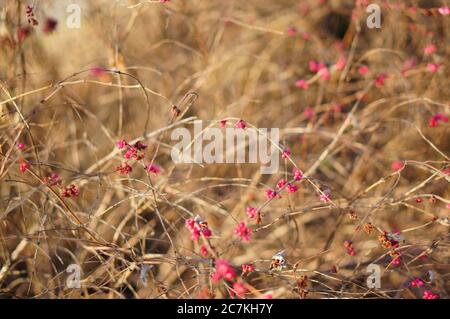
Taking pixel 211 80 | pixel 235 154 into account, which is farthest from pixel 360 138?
pixel 211 80

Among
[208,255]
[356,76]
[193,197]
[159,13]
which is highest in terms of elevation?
[159,13]

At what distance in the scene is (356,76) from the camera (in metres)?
2.46

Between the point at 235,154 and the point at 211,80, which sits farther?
the point at 211,80

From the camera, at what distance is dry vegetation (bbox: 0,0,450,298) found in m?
1.60

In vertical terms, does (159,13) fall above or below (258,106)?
above

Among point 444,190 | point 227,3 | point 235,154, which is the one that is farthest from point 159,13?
point 444,190

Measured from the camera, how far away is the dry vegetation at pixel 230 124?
1.60m

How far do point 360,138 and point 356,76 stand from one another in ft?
1.39

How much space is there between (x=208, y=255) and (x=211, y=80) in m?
1.24

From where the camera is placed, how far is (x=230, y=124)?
1628 millimetres
